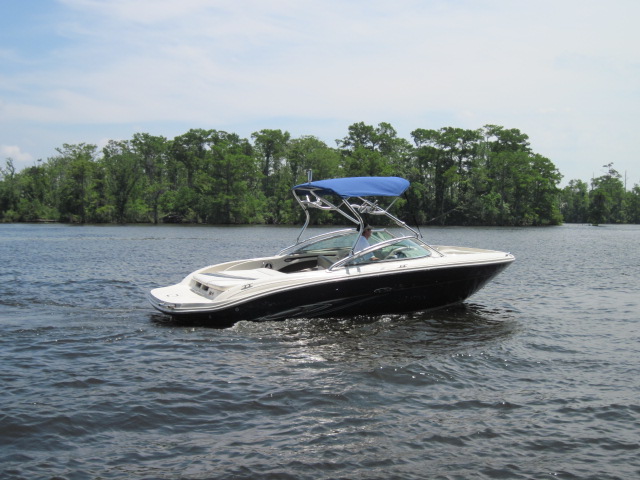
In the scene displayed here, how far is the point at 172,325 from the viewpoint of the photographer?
39.8 feet

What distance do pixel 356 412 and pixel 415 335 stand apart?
4344mm

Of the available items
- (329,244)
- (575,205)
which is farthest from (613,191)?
(329,244)

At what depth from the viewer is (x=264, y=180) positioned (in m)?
117

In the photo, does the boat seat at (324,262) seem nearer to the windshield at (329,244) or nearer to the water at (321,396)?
the windshield at (329,244)

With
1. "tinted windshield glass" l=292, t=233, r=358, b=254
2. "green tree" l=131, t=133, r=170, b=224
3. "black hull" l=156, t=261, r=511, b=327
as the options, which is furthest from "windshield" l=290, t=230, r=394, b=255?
"green tree" l=131, t=133, r=170, b=224

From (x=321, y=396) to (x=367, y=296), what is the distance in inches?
187

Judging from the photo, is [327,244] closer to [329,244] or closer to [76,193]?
[329,244]

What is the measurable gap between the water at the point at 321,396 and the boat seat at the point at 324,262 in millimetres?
1780

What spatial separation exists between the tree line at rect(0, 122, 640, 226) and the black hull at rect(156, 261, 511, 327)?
253 ft

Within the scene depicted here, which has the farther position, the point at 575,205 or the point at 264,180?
the point at 575,205

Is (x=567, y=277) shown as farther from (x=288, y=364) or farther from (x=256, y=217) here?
(x=256, y=217)

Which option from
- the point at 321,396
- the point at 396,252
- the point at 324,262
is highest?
the point at 396,252

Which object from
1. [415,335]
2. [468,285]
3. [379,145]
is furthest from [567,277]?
[379,145]

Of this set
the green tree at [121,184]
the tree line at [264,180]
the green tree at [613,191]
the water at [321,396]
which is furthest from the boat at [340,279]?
the green tree at [613,191]
